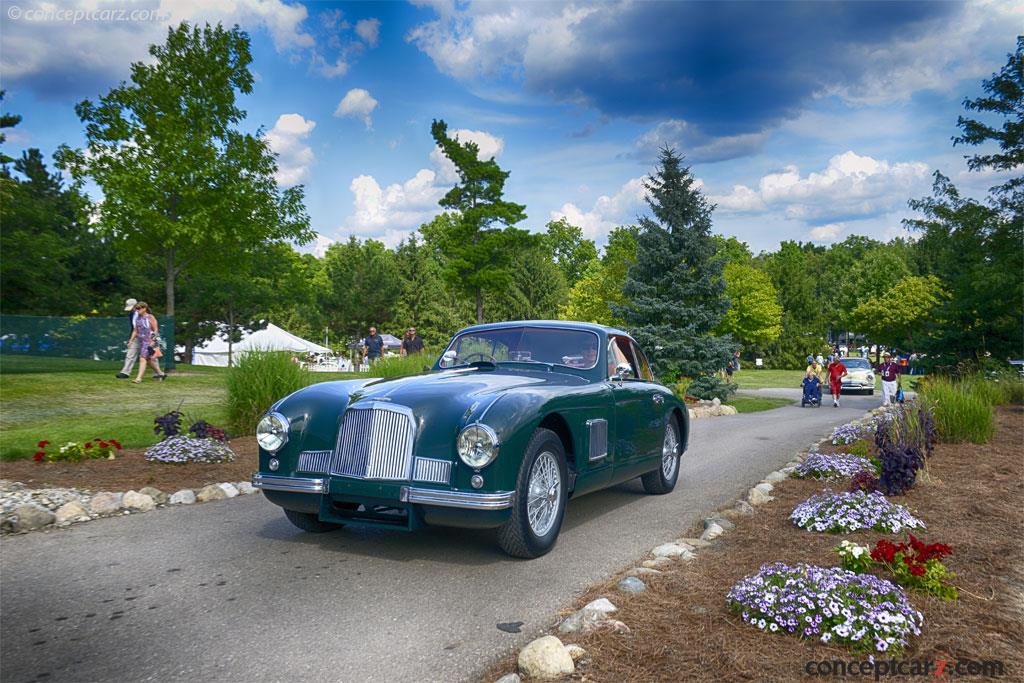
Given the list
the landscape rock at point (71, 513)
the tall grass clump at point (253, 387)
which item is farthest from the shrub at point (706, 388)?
the landscape rock at point (71, 513)

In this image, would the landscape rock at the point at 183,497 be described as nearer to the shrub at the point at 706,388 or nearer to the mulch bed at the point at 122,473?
the mulch bed at the point at 122,473

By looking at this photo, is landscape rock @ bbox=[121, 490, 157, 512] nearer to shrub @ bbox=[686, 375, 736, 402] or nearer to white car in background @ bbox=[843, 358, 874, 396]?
shrub @ bbox=[686, 375, 736, 402]

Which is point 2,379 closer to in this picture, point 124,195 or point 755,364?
point 124,195

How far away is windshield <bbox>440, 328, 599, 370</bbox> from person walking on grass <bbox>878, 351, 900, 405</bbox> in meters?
17.6

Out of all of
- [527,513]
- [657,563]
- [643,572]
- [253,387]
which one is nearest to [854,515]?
[657,563]

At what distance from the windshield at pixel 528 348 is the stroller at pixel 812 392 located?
65.8ft

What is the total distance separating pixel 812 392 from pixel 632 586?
890 inches

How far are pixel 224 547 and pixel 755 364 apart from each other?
68929 mm

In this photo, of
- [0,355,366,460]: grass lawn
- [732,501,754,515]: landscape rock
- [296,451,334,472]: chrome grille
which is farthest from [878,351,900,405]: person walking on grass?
[296,451,334,472]: chrome grille

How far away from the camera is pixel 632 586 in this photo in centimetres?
459

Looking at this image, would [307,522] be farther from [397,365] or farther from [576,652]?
[397,365]

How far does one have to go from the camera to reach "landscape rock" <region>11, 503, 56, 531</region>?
6316 millimetres

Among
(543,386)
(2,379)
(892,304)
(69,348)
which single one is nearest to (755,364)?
(892,304)

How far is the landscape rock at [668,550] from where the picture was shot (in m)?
5.40
